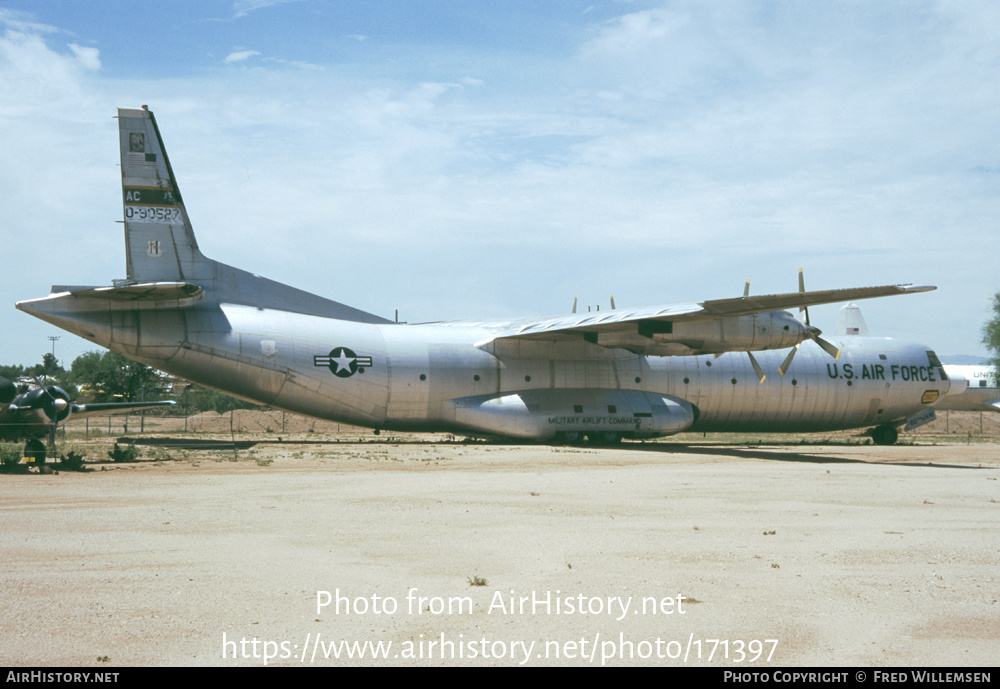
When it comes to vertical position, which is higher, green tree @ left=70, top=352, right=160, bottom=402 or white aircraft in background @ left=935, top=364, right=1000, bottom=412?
green tree @ left=70, top=352, right=160, bottom=402

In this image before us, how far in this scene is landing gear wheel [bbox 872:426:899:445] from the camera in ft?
102

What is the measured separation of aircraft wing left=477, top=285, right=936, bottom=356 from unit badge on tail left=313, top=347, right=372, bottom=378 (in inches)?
159

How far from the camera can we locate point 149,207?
21234 millimetres

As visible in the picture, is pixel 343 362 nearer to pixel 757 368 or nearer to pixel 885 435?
pixel 757 368

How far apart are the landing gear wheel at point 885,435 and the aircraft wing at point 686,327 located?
952 centimetres

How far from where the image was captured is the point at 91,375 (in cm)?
5794

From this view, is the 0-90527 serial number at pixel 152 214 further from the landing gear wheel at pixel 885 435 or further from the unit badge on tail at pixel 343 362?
the landing gear wheel at pixel 885 435

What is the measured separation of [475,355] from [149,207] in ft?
33.2

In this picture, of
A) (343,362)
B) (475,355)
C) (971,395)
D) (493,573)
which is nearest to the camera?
(493,573)

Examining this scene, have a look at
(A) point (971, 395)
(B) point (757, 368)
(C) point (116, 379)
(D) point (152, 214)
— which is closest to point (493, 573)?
(D) point (152, 214)

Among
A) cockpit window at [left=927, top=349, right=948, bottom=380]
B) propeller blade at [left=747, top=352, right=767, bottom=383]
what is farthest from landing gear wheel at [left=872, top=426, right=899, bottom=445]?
propeller blade at [left=747, top=352, right=767, bottom=383]

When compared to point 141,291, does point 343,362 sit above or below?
below

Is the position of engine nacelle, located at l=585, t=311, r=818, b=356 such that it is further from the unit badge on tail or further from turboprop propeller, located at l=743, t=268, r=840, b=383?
the unit badge on tail

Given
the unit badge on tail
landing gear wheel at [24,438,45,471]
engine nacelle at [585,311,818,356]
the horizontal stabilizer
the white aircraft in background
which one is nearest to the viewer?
landing gear wheel at [24,438,45,471]
